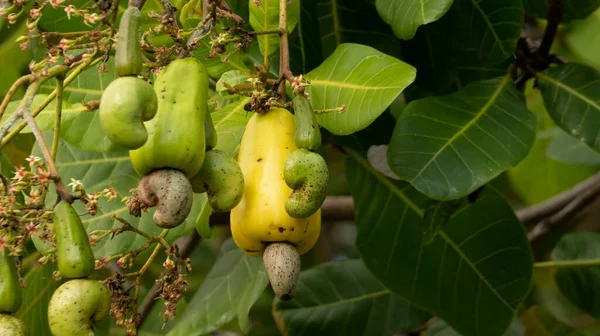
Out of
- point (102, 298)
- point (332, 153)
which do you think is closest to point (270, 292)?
point (332, 153)

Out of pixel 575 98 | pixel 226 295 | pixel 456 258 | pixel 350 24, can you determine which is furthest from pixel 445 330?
pixel 350 24

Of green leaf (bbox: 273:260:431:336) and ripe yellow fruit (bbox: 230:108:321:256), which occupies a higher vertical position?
ripe yellow fruit (bbox: 230:108:321:256)

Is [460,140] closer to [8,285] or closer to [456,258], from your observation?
[456,258]

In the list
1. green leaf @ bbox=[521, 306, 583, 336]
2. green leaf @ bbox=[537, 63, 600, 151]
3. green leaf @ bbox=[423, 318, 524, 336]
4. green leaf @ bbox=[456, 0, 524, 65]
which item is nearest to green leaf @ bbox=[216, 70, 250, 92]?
green leaf @ bbox=[456, 0, 524, 65]

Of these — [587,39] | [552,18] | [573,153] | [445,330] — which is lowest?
[445,330]

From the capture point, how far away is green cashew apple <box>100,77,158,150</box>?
32.8 inches

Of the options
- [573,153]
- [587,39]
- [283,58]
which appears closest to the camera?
[283,58]

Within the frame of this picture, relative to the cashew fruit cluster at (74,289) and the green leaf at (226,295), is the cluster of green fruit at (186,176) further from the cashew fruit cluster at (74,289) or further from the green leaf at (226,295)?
the green leaf at (226,295)

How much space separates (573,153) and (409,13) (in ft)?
3.79

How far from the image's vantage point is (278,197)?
39.9 inches

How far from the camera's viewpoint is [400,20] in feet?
4.33

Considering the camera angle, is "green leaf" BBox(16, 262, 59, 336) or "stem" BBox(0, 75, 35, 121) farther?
"green leaf" BBox(16, 262, 59, 336)

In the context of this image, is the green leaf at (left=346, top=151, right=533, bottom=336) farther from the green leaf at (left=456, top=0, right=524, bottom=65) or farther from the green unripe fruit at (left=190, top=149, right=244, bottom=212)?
the green unripe fruit at (left=190, top=149, right=244, bottom=212)

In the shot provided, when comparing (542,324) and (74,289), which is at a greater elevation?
(74,289)
